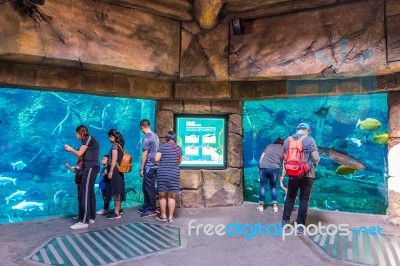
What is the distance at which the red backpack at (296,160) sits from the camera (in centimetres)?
430

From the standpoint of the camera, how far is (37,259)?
11.1 feet

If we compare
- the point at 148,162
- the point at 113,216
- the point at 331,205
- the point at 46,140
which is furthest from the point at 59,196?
the point at 331,205

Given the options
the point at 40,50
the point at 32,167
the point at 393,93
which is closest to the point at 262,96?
the point at 393,93

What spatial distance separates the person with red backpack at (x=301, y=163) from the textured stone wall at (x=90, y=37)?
2.56 meters

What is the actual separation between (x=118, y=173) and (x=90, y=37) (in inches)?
95.1

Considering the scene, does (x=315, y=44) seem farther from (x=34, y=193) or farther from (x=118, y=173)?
(x=34, y=193)

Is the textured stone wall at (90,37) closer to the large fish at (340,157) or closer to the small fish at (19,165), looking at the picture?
the large fish at (340,157)

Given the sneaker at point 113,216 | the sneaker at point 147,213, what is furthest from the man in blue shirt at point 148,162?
the sneaker at point 113,216

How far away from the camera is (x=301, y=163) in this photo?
4.32m

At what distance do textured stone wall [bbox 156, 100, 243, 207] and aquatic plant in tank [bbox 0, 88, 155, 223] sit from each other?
43.1 ft

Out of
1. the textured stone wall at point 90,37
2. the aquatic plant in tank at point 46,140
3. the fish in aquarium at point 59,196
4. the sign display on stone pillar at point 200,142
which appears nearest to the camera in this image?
the textured stone wall at point 90,37

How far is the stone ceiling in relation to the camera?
482cm

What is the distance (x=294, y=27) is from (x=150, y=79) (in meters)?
2.95

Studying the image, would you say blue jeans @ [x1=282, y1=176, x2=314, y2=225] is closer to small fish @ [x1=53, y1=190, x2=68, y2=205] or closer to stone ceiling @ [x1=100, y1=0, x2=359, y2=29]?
stone ceiling @ [x1=100, y1=0, x2=359, y2=29]
